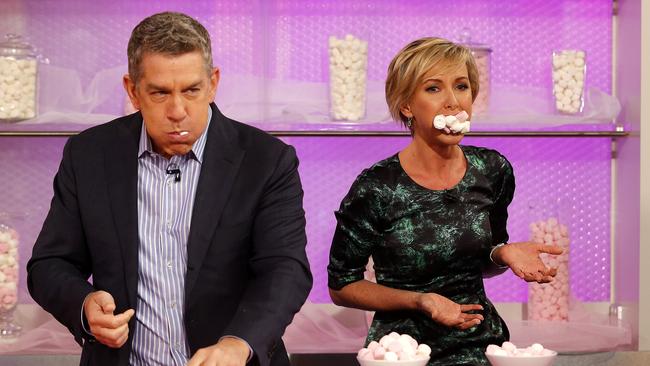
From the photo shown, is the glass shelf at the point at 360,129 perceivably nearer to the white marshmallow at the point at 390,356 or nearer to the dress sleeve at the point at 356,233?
the dress sleeve at the point at 356,233

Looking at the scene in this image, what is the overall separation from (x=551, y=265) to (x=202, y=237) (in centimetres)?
144

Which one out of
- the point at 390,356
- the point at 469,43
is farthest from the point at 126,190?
the point at 469,43

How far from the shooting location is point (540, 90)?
3369 millimetres

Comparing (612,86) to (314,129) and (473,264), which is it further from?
(473,264)

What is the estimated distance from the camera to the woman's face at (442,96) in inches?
95.7

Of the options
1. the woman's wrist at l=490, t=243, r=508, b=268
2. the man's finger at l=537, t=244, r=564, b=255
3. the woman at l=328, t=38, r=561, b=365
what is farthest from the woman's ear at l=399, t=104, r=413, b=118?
the man's finger at l=537, t=244, r=564, b=255

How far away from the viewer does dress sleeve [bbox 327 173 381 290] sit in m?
2.47

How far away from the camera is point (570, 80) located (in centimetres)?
326

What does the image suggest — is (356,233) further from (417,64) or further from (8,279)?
(8,279)

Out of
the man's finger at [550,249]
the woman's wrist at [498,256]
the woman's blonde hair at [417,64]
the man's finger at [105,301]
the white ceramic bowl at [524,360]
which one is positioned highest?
the woman's blonde hair at [417,64]

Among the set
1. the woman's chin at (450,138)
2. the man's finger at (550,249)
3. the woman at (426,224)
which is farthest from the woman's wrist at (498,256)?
the woman's chin at (450,138)

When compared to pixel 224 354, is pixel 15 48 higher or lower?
higher

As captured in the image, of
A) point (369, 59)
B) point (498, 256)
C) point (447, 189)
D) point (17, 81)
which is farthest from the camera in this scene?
point (369, 59)

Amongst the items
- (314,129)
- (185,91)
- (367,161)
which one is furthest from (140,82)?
(367,161)
